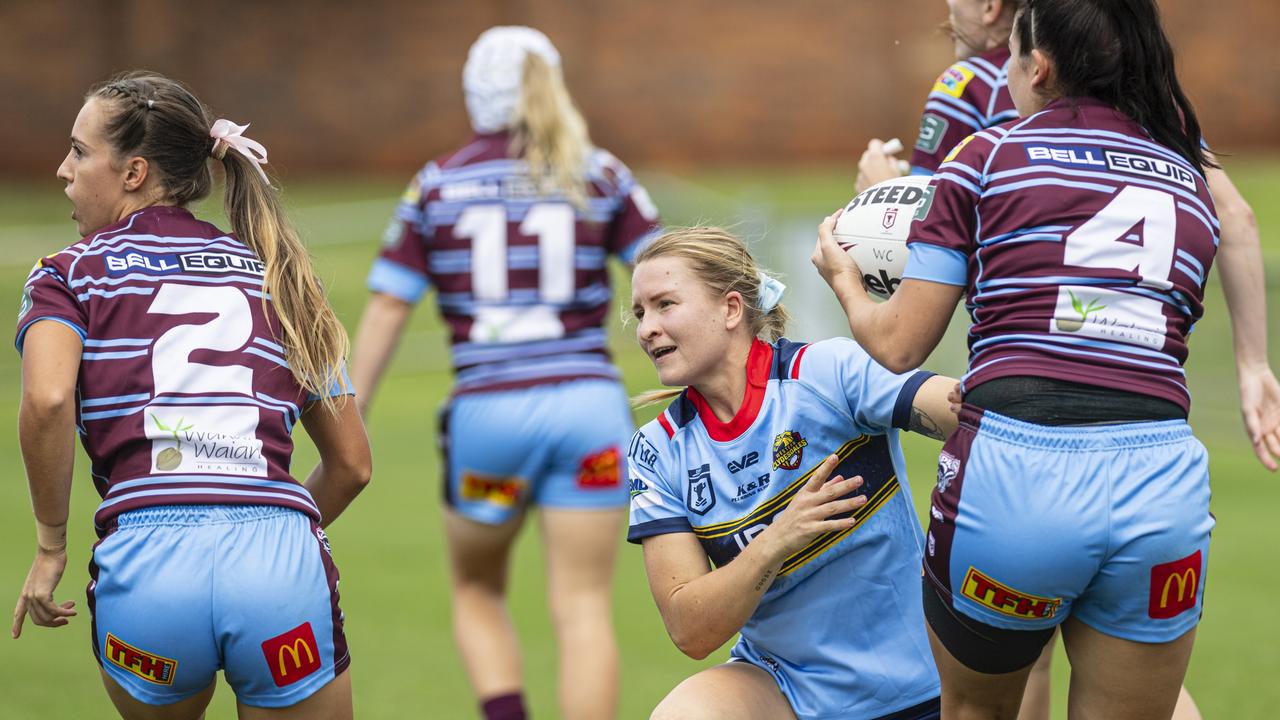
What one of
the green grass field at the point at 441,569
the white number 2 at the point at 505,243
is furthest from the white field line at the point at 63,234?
the white number 2 at the point at 505,243

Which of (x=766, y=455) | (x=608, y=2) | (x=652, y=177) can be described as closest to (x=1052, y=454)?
(x=766, y=455)

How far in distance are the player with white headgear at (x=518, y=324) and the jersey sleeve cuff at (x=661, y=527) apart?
1.86 metres

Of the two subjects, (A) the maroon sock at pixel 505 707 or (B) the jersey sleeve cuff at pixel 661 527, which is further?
(A) the maroon sock at pixel 505 707

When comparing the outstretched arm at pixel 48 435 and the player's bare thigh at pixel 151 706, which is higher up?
the outstretched arm at pixel 48 435

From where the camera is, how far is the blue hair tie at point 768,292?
3.73 meters

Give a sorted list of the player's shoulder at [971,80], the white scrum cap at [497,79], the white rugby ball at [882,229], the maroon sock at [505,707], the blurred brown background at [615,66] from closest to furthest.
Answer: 1. the white rugby ball at [882,229]
2. the player's shoulder at [971,80]
3. the maroon sock at [505,707]
4. the white scrum cap at [497,79]
5. the blurred brown background at [615,66]

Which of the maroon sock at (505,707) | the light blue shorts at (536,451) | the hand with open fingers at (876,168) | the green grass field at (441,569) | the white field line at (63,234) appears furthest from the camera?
the white field line at (63,234)

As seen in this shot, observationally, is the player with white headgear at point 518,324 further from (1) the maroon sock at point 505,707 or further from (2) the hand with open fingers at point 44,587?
(2) the hand with open fingers at point 44,587

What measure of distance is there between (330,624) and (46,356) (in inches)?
33.5

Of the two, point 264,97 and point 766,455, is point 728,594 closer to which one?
point 766,455

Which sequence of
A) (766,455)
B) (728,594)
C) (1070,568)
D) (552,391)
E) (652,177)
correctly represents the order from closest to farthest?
(1070,568)
(728,594)
(766,455)
(552,391)
(652,177)

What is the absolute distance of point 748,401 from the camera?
358cm

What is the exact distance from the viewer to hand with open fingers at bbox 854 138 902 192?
3977 mm

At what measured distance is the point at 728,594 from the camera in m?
3.28
